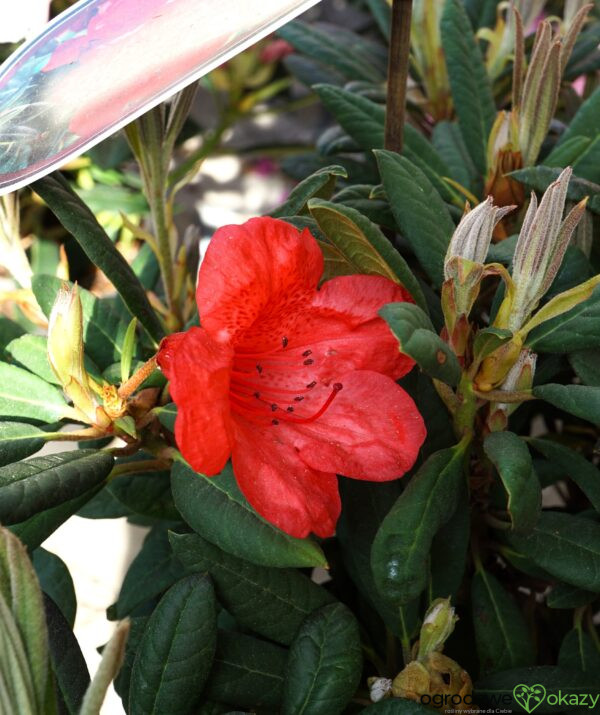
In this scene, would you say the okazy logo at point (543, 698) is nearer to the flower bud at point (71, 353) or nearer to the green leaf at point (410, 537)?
the green leaf at point (410, 537)

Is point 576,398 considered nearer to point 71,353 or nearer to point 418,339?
point 418,339

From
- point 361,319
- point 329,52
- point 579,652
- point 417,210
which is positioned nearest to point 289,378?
point 361,319

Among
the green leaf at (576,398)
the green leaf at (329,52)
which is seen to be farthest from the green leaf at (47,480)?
the green leaf at (329,52)

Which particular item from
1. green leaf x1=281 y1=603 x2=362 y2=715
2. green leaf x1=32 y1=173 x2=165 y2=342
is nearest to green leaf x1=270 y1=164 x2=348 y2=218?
green leaf x1=32 y1=173 x2=165 y2=342

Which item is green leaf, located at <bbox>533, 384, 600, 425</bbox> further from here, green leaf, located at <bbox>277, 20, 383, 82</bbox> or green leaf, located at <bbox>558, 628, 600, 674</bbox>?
green leaf, located at <bbox>277, 20, 383, 82</bbox>

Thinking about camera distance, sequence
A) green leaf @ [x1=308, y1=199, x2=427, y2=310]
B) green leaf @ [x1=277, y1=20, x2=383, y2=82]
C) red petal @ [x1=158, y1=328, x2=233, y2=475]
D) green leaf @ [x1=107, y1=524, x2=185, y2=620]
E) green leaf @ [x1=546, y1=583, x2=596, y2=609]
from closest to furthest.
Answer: red petal @ [x1=158, y1=328, x2=233, y2=475], green leaf @ [x1=308, y1=199, x2=427, y2=310], green leaf @ [x1=546, y1=583, x2=596, y2=609], green leaf @ [x1=107, y1=524, x2=185, y2=620], green leaf @ [x1=277, y1=20, x2=383, y2=82]

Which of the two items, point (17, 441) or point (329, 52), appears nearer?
point (17, 441)

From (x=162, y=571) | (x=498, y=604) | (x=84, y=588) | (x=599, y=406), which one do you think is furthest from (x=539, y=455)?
(x=84, y=588)
